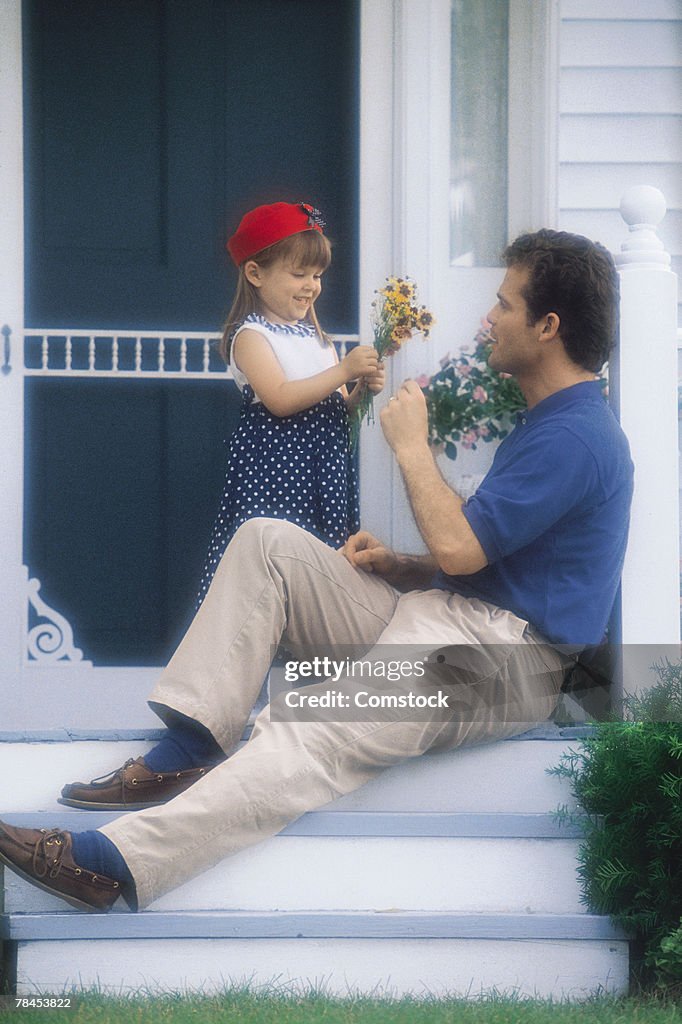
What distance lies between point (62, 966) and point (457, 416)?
157 cm

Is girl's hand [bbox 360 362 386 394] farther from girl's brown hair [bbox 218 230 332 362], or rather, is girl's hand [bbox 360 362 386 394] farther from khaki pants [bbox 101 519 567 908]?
khaki pants [bbox 101 519 567 908]

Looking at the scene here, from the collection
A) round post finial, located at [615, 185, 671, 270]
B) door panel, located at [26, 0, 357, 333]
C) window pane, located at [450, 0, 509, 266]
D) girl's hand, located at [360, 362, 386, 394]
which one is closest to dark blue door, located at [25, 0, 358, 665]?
door panel, located at [26, 0, 357, 333]

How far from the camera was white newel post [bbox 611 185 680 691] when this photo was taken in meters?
2.52

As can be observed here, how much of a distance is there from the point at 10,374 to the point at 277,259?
910mm

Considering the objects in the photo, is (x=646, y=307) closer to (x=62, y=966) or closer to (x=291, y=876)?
(x=291, y=876)

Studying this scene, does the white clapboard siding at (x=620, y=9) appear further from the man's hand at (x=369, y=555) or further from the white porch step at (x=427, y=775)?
the white porch step at (x=427, y=775)

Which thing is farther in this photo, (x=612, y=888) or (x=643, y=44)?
(x=643, y=44)

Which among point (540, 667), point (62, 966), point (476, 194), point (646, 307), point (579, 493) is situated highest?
point (476, 194)

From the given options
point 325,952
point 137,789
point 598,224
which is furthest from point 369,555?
point 598,224

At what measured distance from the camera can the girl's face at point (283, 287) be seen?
116 inches

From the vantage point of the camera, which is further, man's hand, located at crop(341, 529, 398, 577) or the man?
man's hand, located at crop(341, 529, 398, 577)

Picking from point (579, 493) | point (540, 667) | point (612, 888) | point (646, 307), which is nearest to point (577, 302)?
point (646, 307)

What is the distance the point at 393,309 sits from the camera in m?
2.84

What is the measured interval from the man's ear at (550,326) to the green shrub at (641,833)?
0.69 metres
